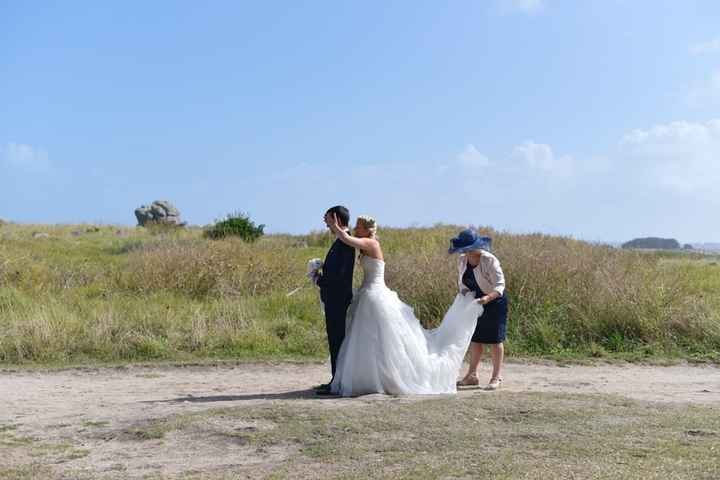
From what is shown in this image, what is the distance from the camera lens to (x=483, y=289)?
29.8 ft

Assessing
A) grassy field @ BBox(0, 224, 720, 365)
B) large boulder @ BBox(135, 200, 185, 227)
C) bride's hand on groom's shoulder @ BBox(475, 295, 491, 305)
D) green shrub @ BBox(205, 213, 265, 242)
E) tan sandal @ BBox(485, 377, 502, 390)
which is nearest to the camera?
bride's hand on groom's shoulder @ BBox(475, 295, 491, 305)

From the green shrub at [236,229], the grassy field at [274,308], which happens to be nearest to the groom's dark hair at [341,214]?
the grassy field at [274,308]

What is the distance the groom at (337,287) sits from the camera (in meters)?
8.73

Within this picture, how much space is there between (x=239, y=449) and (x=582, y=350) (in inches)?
289

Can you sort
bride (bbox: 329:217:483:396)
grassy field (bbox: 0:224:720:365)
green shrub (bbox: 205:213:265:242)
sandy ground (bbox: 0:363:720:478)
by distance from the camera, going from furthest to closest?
green shrub (bbox: 205:213:265:242)
grassy field (bbox: 0:224:720:365)
bride (bbox: 329:217:483:396)
sandy ground (bbox: 0:363:720:478)

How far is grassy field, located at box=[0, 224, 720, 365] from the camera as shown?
12.2 metres

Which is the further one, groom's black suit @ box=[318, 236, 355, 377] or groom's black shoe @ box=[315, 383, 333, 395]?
groom's black shoe @ box=[315, 383, 333, 395]

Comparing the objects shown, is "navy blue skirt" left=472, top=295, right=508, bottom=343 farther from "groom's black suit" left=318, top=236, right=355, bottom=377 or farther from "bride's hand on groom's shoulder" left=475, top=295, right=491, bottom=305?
"groom's black suit" left=318, top=236, right=355, bottom=377

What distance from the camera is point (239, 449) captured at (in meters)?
6.55

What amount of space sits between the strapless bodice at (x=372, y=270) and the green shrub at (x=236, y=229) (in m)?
20.2

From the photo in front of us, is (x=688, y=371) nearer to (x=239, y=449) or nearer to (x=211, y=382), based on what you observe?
(x=211, y=382)

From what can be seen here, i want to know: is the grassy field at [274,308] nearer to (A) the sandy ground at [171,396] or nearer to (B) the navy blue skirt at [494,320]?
(A) the sandy ground at [171,396]

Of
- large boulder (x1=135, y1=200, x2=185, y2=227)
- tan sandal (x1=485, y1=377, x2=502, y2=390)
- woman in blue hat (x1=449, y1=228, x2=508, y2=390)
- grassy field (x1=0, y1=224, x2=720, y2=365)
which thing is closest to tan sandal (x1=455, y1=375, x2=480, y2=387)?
woman in blue hat (x1=449, y1=228, x2=508, y2=390)

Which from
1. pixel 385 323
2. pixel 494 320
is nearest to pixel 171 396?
pixel 385 323
